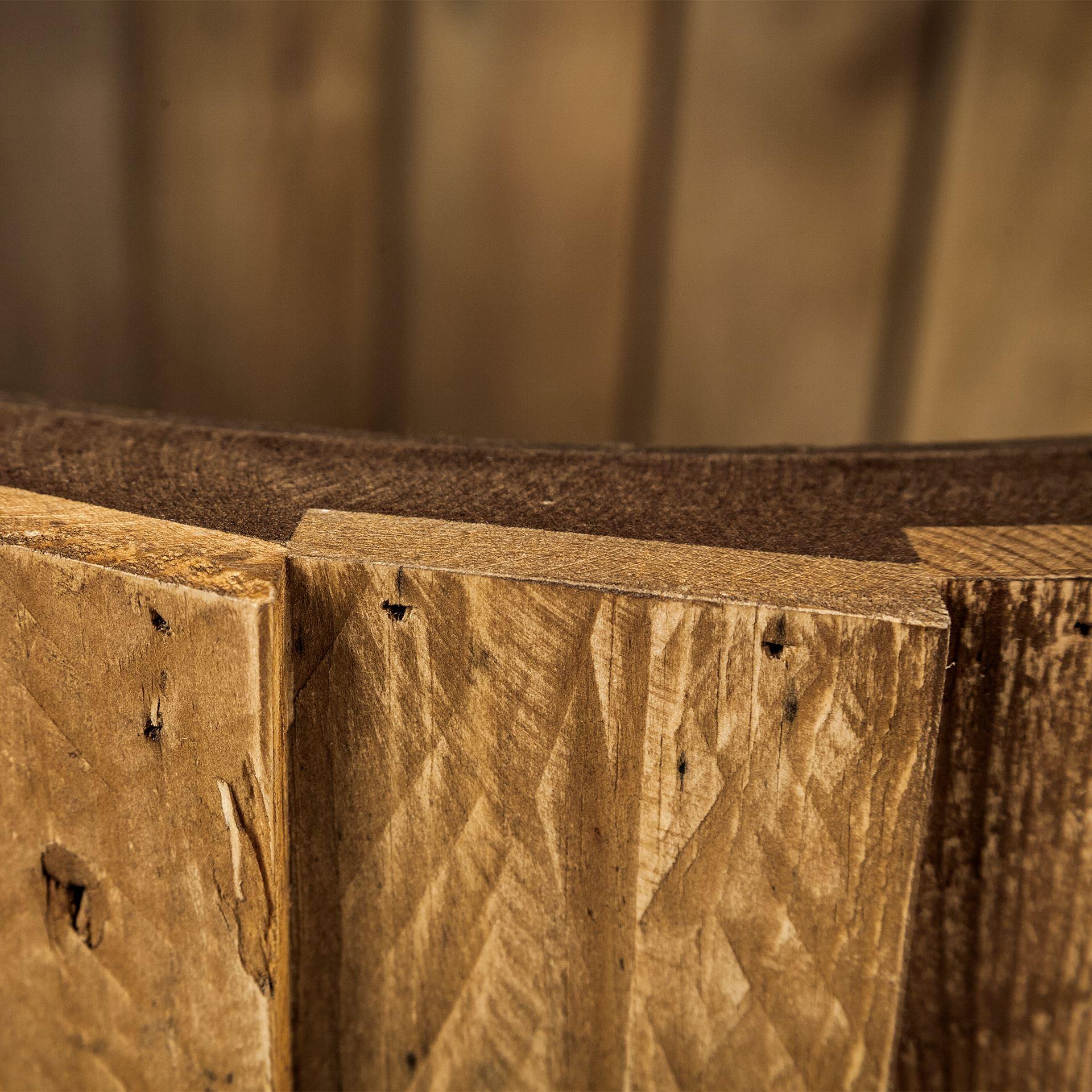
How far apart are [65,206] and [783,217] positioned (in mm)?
879

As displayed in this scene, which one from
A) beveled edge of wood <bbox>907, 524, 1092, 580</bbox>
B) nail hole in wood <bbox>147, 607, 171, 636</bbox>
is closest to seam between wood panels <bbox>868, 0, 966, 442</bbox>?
beveled edge of wood <bbox>907, 524, 1092, 580</bbox>

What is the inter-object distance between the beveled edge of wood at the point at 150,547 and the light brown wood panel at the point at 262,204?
84 cm

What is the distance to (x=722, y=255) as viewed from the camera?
1.13m

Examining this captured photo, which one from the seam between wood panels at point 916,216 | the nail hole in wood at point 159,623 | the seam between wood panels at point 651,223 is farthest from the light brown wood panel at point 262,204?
the nail hole in wood at point 159,623

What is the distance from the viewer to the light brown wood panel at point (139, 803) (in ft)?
1.09

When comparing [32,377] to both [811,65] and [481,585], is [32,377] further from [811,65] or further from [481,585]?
[481,585]

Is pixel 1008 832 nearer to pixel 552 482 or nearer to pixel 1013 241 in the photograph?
pixel 552 482

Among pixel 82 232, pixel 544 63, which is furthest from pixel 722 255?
pixel 82 232

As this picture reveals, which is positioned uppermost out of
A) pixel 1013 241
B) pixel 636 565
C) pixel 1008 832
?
pixel 1013 241

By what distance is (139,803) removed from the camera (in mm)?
352

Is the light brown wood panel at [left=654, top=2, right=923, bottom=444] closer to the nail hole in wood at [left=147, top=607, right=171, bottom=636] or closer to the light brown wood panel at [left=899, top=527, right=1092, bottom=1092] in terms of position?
the light brown wood panel at [left=899, top=527, right=1092, bottom=1092]

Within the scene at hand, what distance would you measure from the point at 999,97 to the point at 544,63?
506 mm

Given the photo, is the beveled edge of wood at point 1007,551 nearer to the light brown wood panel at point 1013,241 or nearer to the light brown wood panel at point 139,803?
the light brown wood panel at point 139,803

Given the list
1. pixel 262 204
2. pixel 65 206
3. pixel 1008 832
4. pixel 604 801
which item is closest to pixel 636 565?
pixel 604 801
